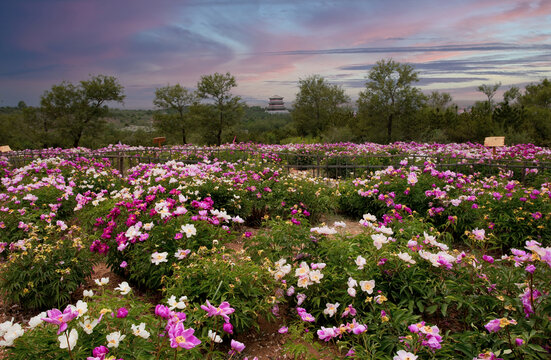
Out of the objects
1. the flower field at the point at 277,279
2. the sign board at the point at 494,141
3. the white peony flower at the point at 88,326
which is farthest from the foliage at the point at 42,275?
the sign board at the point at 494,141

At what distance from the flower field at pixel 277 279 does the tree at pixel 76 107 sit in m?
29.3

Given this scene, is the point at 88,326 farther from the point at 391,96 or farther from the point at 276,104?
the point at 276,104

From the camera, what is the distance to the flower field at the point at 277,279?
187 centimetres

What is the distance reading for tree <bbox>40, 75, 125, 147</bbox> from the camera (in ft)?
100

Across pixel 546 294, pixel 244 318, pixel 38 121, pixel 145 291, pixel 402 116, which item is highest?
pixel 38 121

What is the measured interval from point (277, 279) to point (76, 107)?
35.4 m

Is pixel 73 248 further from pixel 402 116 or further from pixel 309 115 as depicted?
pixel 309 115

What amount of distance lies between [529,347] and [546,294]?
0.40 metres

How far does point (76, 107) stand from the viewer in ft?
102

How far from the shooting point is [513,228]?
4.75 metres

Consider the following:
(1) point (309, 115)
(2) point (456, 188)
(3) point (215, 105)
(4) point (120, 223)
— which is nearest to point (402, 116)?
(1) point (309, 115)

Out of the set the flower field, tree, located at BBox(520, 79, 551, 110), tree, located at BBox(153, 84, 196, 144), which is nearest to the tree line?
tree, located at BBox(153, 84, 196, 144)

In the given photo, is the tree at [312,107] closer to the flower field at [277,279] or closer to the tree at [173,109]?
the tree at [173,109]

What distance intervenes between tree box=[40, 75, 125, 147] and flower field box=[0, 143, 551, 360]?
29.3m
